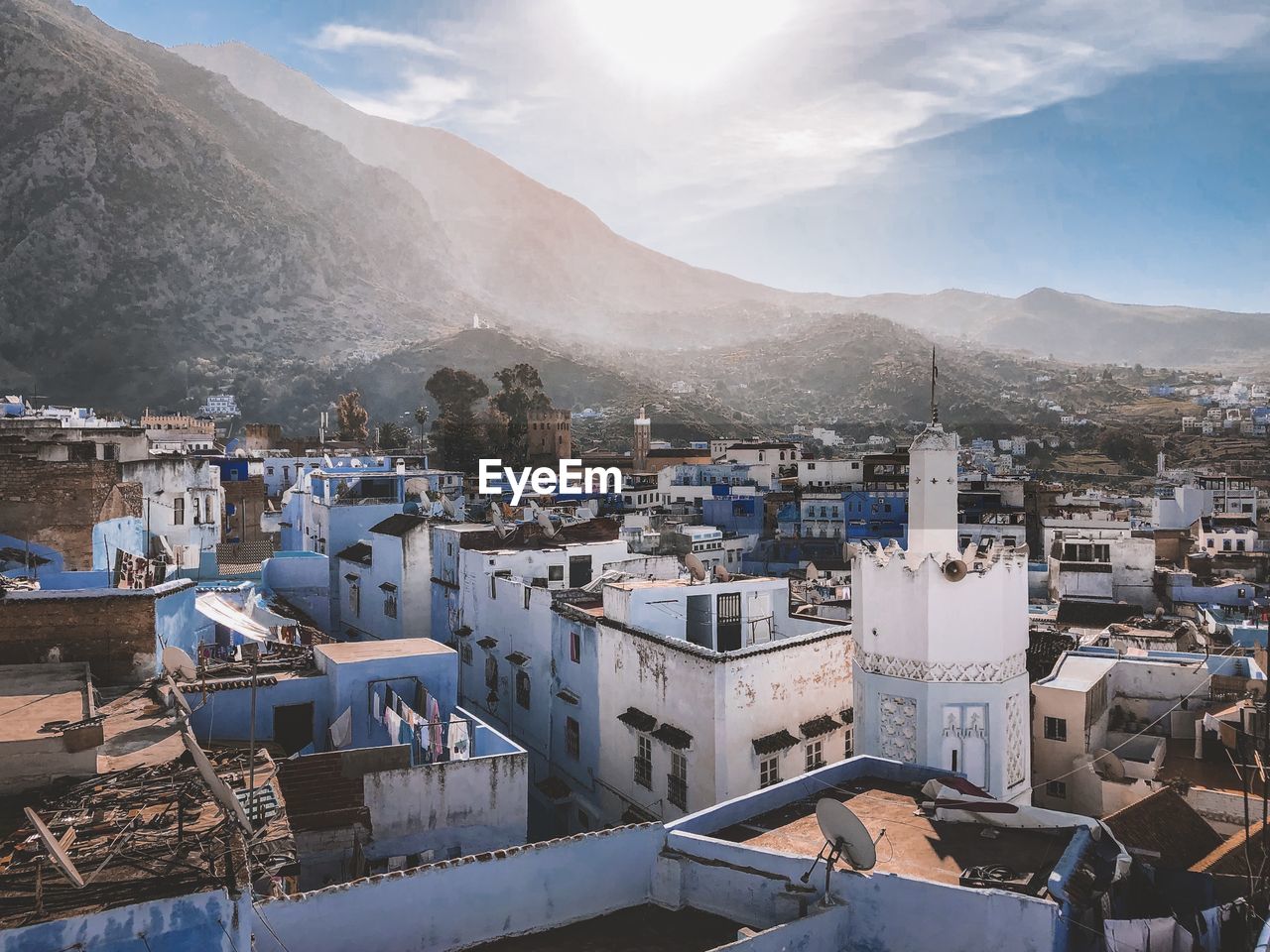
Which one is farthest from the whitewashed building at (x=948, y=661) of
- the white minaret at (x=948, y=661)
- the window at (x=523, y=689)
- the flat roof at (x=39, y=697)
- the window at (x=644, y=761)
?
the flat roof at (x=39, y=697)

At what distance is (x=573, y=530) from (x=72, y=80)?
12615cm

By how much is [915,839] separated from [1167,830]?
7.60 meters

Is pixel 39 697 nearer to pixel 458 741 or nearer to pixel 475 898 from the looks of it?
pixel 458 741

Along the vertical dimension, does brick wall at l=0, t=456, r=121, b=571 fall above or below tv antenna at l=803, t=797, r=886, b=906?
above

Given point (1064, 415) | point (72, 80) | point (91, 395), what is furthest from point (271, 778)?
point (1064, 415)

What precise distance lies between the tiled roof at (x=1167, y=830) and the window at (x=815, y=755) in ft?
14.2

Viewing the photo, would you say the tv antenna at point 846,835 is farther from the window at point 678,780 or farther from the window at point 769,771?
the window at point 678,780

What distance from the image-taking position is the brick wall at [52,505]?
16453mm

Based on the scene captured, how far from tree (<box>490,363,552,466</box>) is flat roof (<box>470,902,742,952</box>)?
64719mm

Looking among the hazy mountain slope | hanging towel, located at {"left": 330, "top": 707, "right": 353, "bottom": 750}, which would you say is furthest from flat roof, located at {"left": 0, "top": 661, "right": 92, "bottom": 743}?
the hazy mountain slope

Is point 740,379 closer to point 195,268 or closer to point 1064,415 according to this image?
point 1064,415

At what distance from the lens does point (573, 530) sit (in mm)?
25672

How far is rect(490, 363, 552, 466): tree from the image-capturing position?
7550 centimetres

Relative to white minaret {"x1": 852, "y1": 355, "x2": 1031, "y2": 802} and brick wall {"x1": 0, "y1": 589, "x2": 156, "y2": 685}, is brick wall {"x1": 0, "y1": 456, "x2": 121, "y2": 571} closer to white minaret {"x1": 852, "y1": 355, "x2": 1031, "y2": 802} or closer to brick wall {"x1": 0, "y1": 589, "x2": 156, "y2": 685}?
brick wall {"x1": 0, "y1": 589, "x2": 156, "y2": 685}
